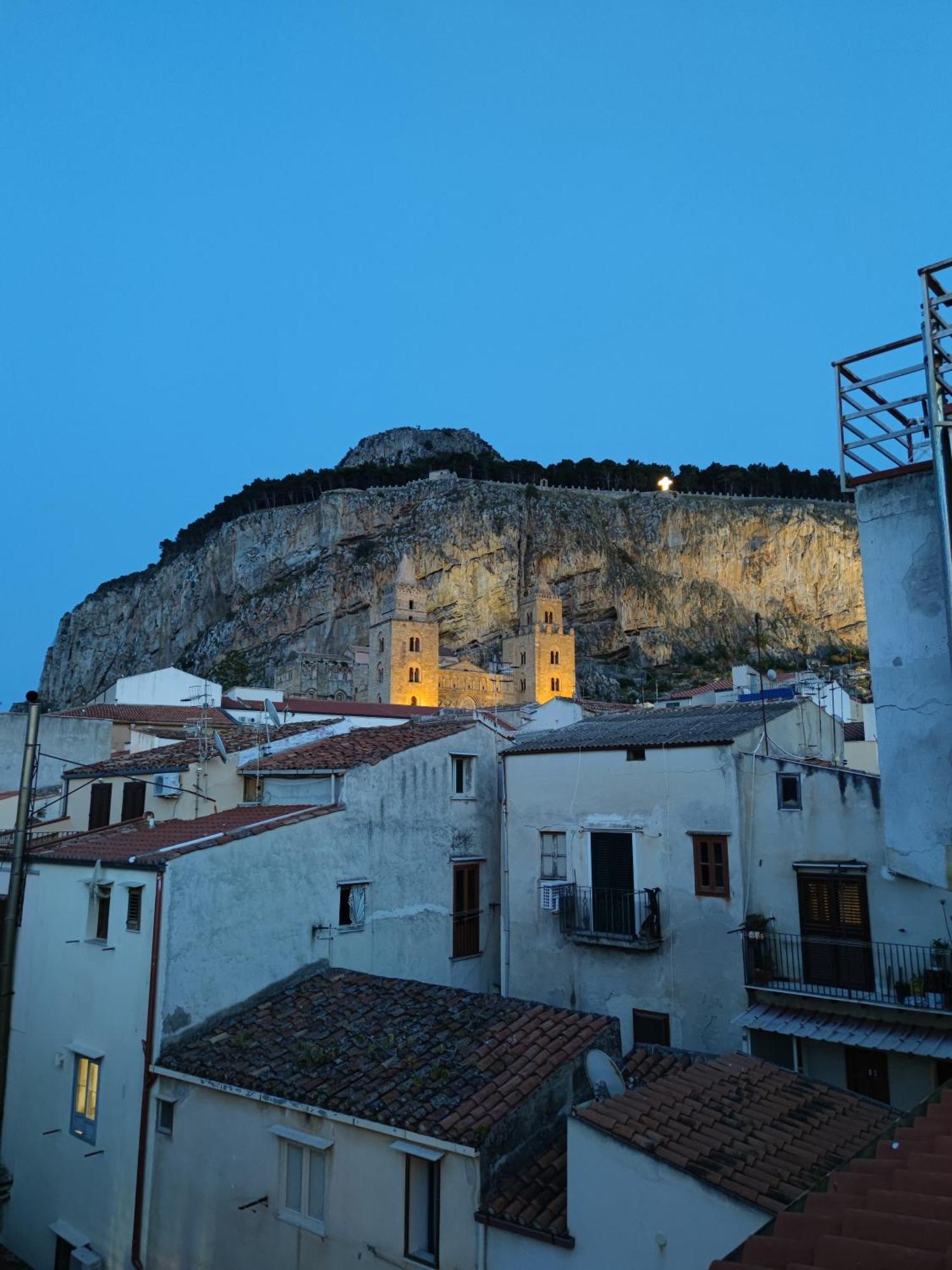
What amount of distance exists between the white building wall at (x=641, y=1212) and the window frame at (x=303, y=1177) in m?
3.36

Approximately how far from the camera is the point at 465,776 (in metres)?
20.2

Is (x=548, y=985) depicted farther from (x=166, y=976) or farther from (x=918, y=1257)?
(x=918, y=1257)

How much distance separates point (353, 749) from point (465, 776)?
9.00 ft

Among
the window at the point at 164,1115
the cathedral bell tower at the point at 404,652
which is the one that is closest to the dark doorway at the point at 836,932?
the window at the point at 164,1115

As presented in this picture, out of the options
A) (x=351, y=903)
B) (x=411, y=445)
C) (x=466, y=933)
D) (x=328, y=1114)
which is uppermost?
(x=411, y=445)

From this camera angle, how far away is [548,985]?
1808 cm

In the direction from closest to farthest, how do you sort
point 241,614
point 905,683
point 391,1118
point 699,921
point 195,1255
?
1. point 905,683
2. point 391,1118
3. point 195,1255
4. point 699,921
5. point 241,614

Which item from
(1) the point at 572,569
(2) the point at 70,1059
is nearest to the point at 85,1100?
(2) the point at 70,1059

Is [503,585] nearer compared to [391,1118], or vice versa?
[391,1118]

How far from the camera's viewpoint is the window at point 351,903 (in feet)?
54.4

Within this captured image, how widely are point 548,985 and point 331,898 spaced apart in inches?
201

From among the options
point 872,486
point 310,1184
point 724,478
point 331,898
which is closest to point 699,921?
point 331,898

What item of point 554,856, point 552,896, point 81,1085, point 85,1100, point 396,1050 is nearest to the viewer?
point 396,1050

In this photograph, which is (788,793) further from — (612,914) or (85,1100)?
(85,1100)
